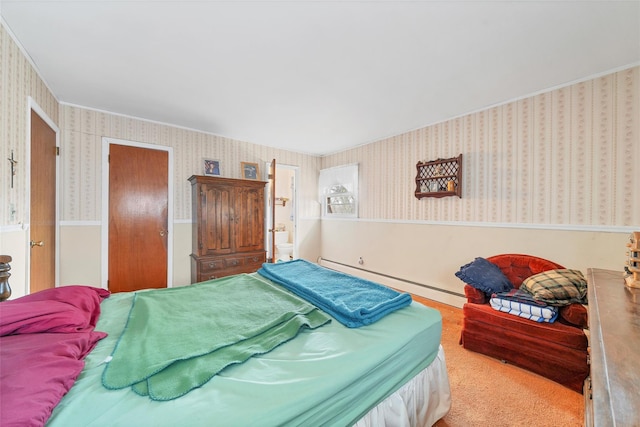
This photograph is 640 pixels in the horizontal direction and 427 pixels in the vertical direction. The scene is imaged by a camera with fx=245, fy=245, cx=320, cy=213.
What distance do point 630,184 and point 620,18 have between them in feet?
4.46

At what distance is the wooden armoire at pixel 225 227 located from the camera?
327cm

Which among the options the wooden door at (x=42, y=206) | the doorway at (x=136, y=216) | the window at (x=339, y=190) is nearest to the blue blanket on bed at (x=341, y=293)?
the wooden door at (x=42, y=206)

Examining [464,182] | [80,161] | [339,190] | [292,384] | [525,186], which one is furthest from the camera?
[339,190]

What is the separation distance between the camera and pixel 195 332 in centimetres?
121

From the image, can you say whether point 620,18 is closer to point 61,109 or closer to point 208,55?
point 208,55

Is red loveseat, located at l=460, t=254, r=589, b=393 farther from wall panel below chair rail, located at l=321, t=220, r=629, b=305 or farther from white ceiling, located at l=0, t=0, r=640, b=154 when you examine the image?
white ceiling, located at l=0, t=0, r=640, b=154

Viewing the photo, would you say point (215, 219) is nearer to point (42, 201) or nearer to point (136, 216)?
point (136, 216)

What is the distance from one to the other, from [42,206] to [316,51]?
3.01 meters

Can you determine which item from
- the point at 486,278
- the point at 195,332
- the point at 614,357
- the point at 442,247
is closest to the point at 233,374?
the point at 195,332

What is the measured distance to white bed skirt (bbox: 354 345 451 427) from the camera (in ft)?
3.71

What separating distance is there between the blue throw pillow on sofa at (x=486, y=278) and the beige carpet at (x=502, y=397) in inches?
24.2

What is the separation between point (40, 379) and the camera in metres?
0.75

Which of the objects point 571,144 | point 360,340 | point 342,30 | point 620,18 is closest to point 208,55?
point 342,30

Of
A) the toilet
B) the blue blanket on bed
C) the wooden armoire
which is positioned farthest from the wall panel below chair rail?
the blue blanket on bed
